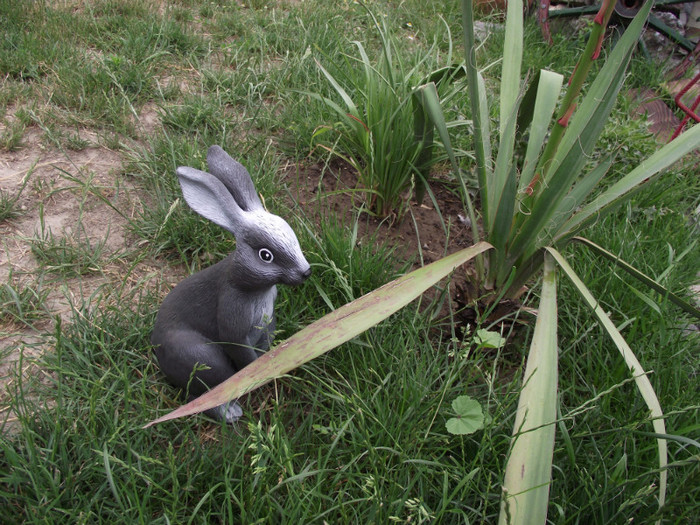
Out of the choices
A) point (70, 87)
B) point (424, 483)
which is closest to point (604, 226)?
point (424, 483)

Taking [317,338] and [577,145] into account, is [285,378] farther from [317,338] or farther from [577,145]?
[577,145]

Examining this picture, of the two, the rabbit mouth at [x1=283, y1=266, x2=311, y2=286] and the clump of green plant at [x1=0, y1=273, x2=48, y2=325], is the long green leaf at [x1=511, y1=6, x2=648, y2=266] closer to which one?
the rabbit mouth at [x1=283, y1=266, x2=311, y2=286]

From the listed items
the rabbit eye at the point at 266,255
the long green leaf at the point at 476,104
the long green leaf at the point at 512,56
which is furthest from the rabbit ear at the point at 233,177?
the long green leaf at the point at 512,56

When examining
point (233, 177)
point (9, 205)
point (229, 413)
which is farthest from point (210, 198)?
point (9, 205)

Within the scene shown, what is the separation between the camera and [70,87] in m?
2.79

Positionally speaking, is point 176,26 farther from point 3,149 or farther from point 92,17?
point 3,149

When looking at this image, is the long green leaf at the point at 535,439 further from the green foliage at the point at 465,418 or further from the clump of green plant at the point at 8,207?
the clump of green plant at the point at 8,207

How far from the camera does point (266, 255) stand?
4.56 feet

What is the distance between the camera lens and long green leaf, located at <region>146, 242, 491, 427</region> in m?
1.25

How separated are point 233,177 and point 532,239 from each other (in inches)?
36.2

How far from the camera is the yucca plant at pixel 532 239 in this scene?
1.23 metres

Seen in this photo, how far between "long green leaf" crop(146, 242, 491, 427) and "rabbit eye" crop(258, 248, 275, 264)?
20 centimetres

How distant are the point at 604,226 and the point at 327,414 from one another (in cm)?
149

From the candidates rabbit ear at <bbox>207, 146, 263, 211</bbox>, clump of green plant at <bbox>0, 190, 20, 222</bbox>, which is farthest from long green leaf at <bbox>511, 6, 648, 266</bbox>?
clump of green plant at <bbox>0, 190, 20, 222</bbox>
